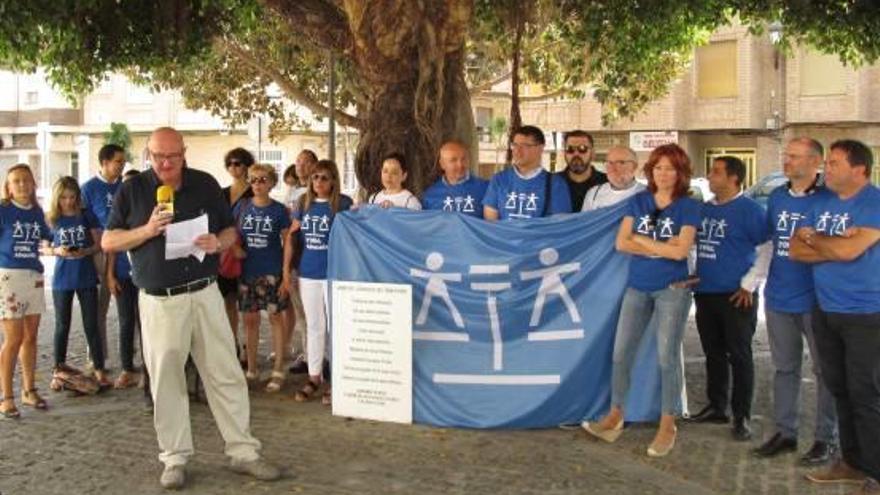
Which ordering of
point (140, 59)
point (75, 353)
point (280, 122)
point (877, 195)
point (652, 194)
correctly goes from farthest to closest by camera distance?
point (280, 122) < point (140, 59) < point (75, 353) < point (652, 194) < point (877, 195)

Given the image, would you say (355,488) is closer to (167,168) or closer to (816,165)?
(167,168)

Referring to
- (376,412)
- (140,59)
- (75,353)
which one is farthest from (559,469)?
(140,59)

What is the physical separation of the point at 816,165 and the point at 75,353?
310 inches

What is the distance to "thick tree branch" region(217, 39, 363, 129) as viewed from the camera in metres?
17.3

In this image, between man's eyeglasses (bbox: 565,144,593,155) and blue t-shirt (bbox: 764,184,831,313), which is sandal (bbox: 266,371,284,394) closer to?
man's eyeglasses (bbox: 565,144,593,155)

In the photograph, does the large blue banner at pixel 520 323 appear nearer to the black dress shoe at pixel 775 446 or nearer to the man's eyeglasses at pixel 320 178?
the black dress shoe at pixel 775 446

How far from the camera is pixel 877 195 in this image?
219 inches

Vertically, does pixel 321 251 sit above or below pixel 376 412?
above

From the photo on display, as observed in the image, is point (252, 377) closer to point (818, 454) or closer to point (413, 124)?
point (413, 124)

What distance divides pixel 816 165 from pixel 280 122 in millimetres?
15461

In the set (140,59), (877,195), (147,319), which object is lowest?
(147,319)

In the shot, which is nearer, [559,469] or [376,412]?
[559,469]

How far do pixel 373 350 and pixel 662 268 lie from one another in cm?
221

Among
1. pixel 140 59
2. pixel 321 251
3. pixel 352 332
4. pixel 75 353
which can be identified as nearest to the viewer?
pixel 352 332
